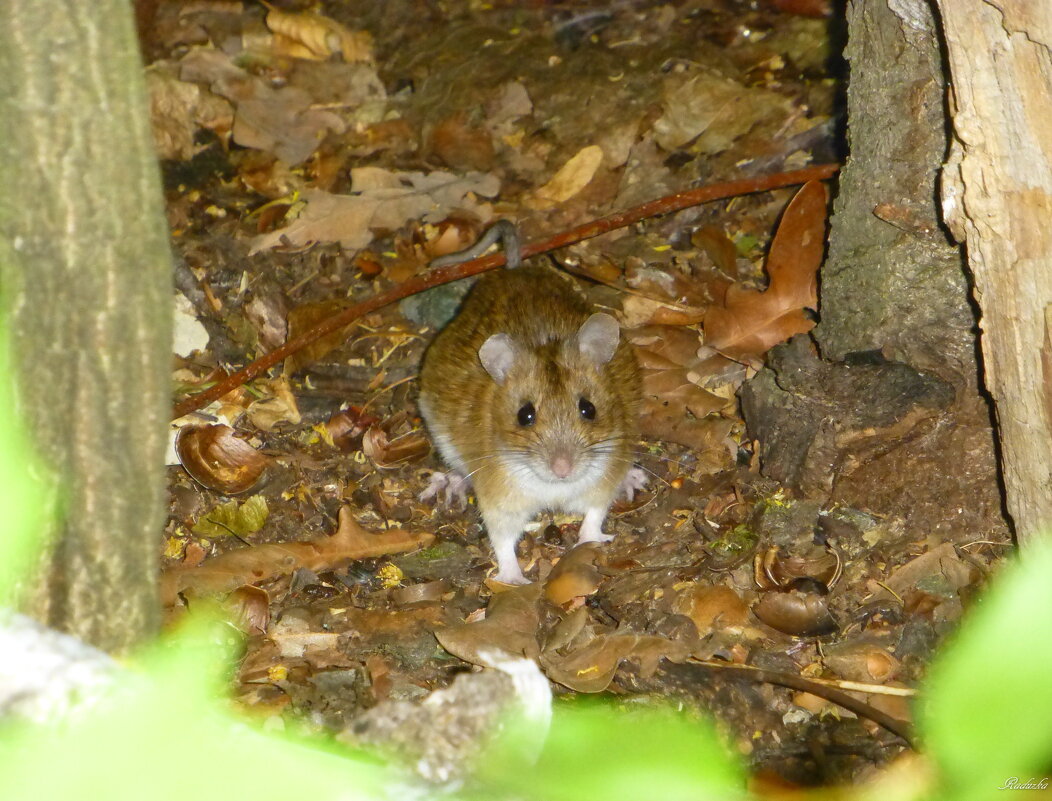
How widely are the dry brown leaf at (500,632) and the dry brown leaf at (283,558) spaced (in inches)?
28.6

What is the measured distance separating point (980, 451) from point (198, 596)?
3.51 m

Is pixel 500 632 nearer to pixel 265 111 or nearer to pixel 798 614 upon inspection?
pixel 798 614

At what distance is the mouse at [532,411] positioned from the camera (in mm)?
5340

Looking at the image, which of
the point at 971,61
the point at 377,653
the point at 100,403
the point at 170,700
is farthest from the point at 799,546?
the point at 170,700

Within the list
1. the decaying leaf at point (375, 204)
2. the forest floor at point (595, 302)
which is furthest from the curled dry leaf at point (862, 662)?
the decaying leaf at point (375, 204)

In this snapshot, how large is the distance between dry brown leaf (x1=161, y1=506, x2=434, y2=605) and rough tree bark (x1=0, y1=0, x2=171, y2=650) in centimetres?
279

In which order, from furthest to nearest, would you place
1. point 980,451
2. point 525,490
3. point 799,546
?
point 525,490
point 799,546
point 980,451

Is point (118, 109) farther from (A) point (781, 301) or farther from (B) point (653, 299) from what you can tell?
(B) point (653, 299)

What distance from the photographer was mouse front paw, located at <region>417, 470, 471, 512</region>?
5836 millimetres

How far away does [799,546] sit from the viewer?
4715 millimetres

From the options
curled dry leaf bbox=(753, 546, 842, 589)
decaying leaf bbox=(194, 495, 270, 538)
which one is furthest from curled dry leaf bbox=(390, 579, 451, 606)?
curled dry leaf bbox=(753, 546, 842, 589)

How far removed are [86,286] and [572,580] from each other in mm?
3327

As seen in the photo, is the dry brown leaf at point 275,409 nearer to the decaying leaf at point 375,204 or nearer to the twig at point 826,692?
the decaying leaf at point 375,204

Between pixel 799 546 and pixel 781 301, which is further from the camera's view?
pixel 781 301
